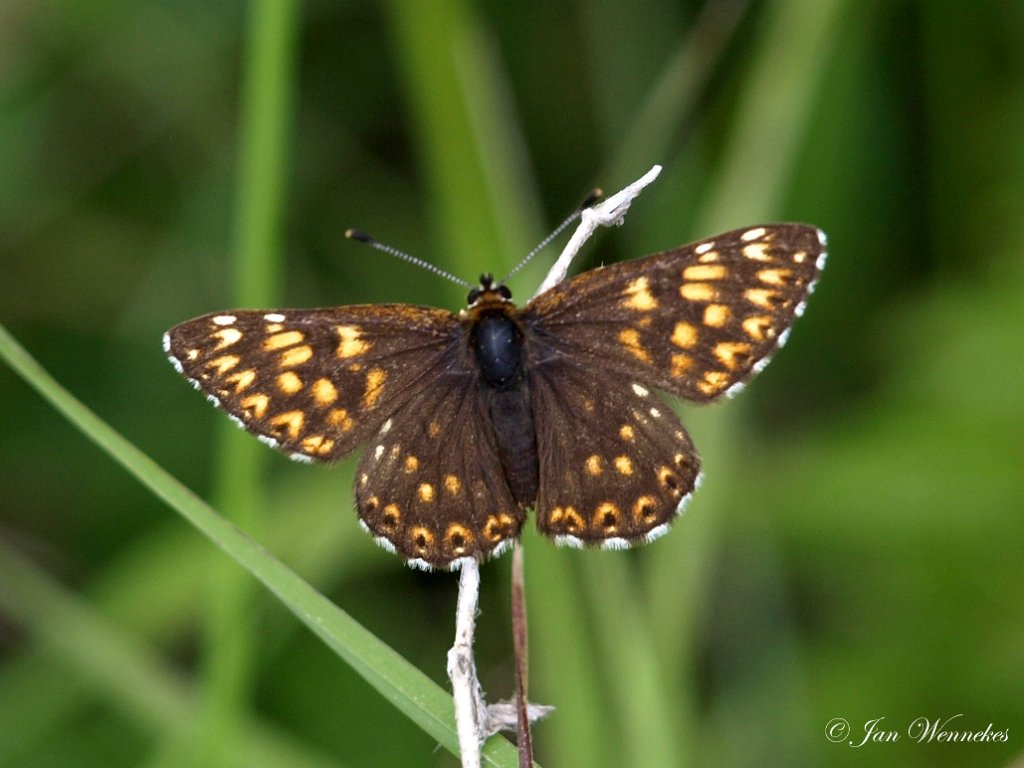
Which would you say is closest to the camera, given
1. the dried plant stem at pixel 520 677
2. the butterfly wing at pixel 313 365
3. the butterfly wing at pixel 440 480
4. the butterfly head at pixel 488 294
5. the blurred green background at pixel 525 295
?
the dried plant stem at pixel 520 677

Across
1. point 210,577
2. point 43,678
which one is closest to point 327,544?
point 210,577

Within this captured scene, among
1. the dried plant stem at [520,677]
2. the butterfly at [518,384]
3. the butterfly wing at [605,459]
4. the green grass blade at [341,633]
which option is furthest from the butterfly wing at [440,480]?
the green grass blade at [341,633]

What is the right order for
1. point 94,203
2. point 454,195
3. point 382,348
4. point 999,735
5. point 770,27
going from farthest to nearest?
point 94,203 → point 770,27 → point 454,195 → point 999,735 → point 382,348

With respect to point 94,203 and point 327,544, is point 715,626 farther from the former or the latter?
point 94,203

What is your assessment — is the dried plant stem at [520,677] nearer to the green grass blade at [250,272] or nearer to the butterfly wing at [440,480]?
the butterfly wing at [440,480]

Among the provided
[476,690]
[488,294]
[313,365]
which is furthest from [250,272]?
[476,690]

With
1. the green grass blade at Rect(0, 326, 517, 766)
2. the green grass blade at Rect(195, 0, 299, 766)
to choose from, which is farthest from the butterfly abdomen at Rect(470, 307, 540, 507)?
the green grass blade at Rect(0, 326, 517, 766)
